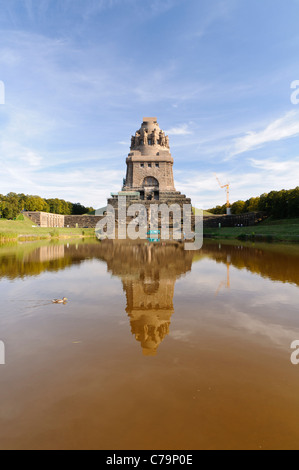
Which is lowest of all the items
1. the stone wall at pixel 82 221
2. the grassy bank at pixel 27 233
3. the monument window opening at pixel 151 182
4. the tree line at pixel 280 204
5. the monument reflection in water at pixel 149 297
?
the monument reflection in water at pixel 149 297

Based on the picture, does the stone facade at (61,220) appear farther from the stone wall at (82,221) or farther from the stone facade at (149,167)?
the stone facade at (149,167)

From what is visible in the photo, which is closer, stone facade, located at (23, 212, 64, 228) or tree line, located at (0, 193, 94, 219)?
tree line, located at (0, 193, 94, 219)

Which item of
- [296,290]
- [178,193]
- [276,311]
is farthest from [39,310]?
[178,193]

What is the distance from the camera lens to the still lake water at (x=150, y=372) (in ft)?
9.20

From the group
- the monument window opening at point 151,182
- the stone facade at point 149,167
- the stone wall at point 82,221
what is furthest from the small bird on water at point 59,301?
the monument window opening at point 151,182

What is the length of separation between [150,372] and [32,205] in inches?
3188

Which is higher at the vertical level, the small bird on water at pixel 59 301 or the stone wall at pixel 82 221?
the stone wall at pixel 82 221

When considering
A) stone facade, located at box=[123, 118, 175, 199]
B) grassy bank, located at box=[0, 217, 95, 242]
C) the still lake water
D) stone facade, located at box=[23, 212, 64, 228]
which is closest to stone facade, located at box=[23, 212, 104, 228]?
stone facade, located at box=[23, 212, 64, 228]

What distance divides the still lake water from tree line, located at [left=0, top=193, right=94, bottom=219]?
51.3 meters

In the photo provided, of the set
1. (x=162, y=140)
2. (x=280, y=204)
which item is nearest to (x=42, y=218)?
(x=162, y=140)

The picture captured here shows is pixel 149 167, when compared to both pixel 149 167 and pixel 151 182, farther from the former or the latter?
pixel 151 182

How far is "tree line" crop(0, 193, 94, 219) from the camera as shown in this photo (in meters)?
53.2

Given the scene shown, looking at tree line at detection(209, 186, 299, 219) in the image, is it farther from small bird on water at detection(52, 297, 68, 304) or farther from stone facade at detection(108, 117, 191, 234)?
small bird on water at detection(52, 297, 68, 304)

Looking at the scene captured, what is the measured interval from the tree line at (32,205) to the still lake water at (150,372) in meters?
51.3
